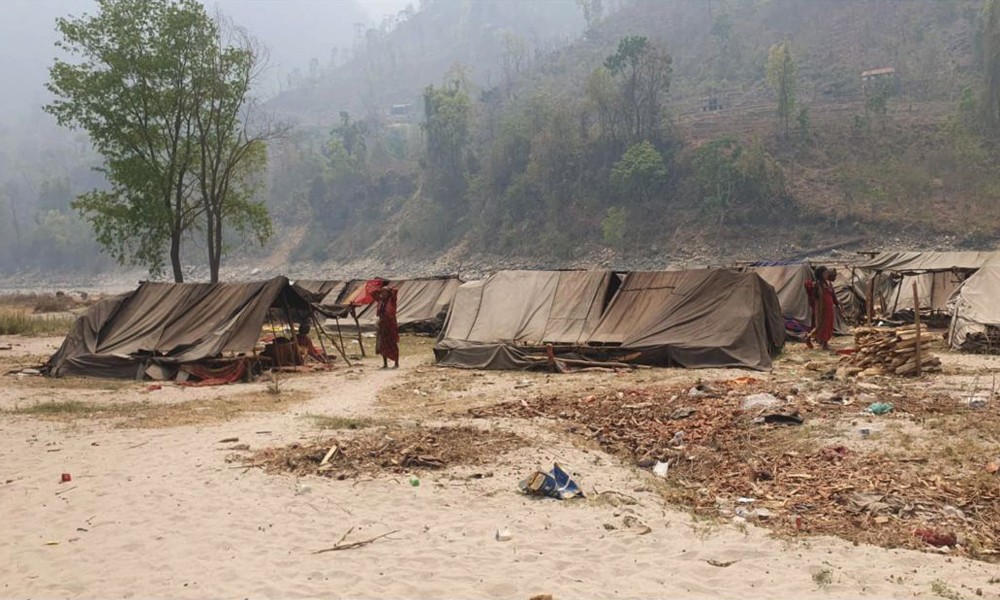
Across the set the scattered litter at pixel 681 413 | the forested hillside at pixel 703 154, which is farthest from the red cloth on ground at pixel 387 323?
the forested hillside at pixel 703 154

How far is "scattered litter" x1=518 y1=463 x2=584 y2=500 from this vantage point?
20.0 feet

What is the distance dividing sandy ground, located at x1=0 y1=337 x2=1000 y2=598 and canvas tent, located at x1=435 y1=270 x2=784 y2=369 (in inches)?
226

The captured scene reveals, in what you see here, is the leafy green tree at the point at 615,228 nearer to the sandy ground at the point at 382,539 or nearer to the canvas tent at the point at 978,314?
the canvas tent at the point at 978,314

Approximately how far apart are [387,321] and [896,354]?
350 inches

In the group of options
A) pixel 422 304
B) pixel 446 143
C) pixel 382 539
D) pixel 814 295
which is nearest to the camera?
pixel 382 539

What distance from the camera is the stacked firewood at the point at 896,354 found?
10.6 meters

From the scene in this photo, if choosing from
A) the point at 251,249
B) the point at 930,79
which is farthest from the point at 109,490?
the point at 251,249

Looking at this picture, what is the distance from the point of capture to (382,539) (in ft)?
17.1

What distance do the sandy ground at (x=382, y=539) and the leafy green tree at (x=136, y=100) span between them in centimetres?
1983

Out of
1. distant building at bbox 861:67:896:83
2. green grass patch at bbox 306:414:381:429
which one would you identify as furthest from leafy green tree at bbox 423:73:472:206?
green grass patch at bbox 306:414:381:429

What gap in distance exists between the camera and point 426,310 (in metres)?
22.7

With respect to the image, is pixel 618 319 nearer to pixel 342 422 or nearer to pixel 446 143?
pixel 342 422

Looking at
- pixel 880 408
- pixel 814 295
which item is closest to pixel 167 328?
pixel 880 408

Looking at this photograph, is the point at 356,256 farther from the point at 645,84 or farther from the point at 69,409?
the point at 69,409
